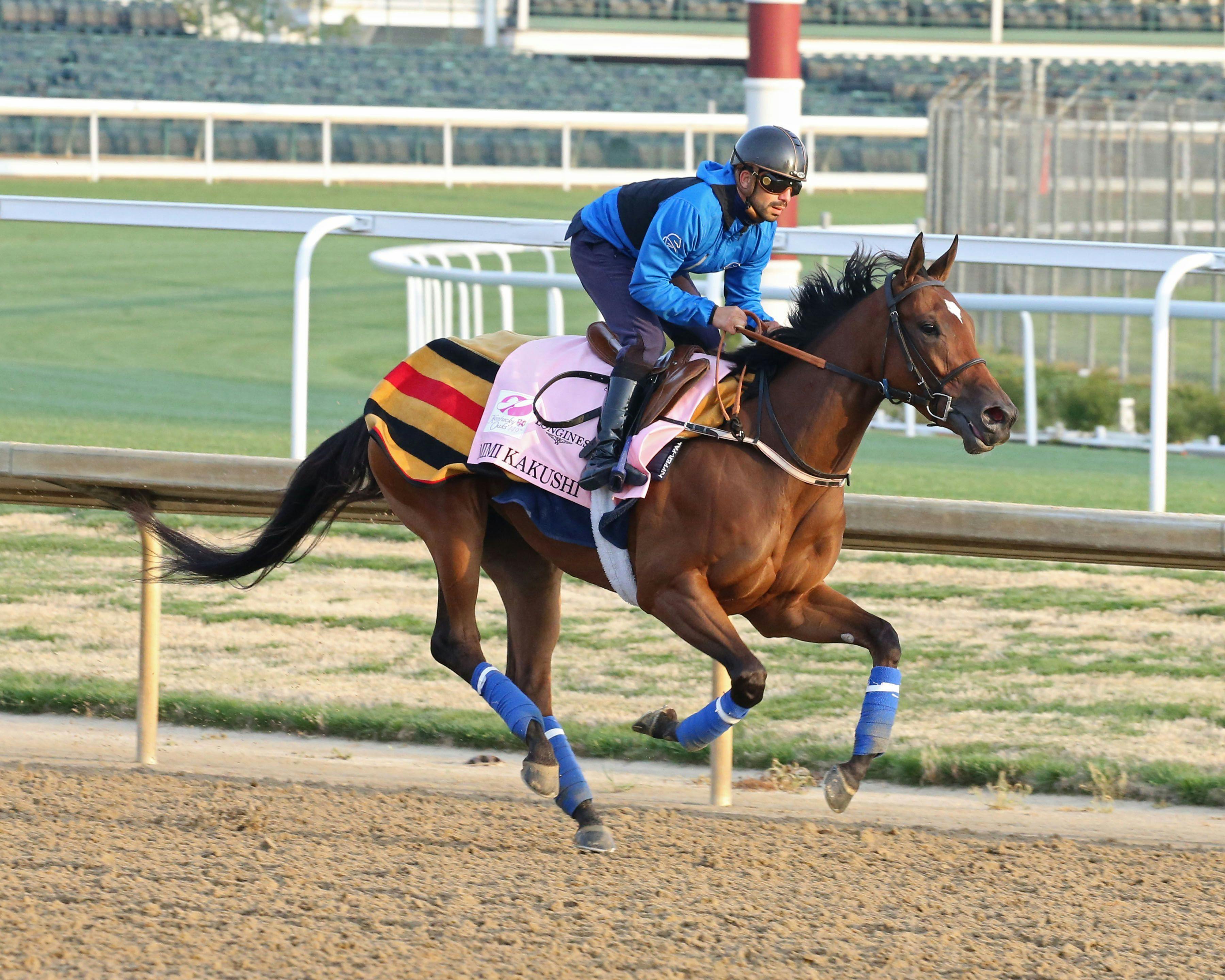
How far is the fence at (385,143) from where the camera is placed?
20031 millimetres

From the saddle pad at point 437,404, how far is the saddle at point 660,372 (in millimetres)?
232

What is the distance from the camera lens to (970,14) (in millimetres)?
43656

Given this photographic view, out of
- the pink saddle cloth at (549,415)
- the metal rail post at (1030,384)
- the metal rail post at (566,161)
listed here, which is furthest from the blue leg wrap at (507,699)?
the metal rail post at (566,161)

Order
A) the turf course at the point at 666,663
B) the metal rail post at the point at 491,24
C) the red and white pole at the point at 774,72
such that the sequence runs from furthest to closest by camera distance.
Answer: the metal rail post at the point at 491,24 < the red and white pole at the point at 774,72 < the turf course at the point at 666,663

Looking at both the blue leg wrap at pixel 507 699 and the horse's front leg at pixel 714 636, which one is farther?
the blue leg wrap at pixel 507 699

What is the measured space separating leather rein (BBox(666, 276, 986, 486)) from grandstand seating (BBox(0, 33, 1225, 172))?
17121mm

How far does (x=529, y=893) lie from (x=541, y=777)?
367 millimetres

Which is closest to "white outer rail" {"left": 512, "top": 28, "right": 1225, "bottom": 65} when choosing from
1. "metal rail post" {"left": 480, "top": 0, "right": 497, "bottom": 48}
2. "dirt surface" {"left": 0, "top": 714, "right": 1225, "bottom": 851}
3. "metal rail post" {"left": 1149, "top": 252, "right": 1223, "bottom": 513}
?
"metal rail post" {"left": 480, "top": 0, "right": 497, "bottom": 48}

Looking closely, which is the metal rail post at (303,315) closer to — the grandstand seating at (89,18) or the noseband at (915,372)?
the noseband at (915,372)

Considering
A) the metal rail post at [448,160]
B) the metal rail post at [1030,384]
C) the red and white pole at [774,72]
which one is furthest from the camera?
the metal rail post at [448,160]

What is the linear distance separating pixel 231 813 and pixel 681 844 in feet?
3.36

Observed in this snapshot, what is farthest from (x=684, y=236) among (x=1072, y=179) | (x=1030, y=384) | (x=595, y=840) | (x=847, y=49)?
(x=847, y=49)

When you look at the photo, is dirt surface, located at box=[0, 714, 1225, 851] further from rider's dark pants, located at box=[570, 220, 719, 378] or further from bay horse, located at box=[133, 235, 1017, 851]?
rider's dark pants, located at box=[570, 220, 719, 378]

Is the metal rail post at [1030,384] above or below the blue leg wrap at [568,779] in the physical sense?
above
